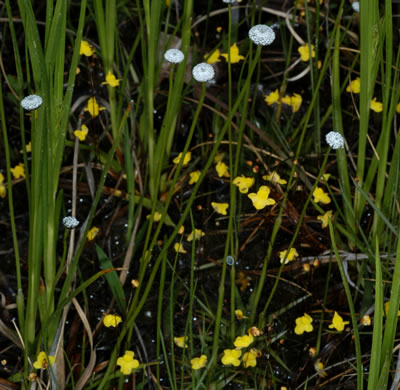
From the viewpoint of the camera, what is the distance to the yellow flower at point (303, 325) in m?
1.13

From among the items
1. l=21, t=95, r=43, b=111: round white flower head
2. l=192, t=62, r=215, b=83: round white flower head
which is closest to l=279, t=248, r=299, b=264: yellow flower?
l=192, t=62, r=215, b=83: round white flower head

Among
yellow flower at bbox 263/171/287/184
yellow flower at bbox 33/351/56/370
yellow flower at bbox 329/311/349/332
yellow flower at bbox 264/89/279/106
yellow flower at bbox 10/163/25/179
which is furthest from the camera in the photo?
yellow flower at bbox 264/89/279/106

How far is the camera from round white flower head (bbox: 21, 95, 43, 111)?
Result: 0.90 m

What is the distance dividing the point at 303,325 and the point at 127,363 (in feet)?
1.02

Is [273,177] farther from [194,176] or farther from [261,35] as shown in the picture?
[261,35]

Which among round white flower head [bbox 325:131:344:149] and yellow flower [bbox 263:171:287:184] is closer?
round white flower head [bbox 325:131:344:149]

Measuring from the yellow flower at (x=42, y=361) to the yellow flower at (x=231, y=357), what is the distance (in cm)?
27

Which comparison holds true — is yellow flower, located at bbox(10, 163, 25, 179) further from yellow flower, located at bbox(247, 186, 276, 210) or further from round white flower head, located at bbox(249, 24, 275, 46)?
round white flower head, located at bbox(249, 24, 275, 46)

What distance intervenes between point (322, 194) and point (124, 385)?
51cm

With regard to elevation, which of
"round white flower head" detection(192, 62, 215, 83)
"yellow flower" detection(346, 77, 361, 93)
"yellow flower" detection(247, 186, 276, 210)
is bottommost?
"yellow flower" detection(247, 186, 276, 210)

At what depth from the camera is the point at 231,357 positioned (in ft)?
3.51

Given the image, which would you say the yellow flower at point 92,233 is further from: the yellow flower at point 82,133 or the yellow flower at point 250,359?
the yellow flower at point 250,359

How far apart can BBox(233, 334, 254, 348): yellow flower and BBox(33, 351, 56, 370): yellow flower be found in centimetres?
29

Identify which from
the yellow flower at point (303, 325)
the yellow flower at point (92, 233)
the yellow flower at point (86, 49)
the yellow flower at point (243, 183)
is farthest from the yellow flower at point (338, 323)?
the yellow flower at point (86, 49)
